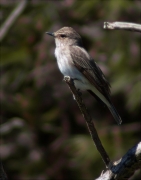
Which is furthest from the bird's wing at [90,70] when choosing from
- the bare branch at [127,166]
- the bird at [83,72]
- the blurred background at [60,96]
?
the blurred background at [60,96]

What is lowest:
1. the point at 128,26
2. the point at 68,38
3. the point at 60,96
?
the point at 60,96

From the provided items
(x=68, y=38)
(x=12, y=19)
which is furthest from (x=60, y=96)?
(x=68, y=38)

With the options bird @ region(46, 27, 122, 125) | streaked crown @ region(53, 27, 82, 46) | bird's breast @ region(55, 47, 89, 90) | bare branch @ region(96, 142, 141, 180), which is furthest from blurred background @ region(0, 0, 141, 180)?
bare branch @ region(96, 142, 141, 180)

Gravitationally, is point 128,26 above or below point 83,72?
above

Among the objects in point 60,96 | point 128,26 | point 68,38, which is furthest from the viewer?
point 60,96

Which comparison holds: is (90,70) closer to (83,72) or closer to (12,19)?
(83,72)

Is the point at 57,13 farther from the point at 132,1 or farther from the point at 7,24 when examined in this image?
the point at 7,24

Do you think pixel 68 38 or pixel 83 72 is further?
pixel 68 38
